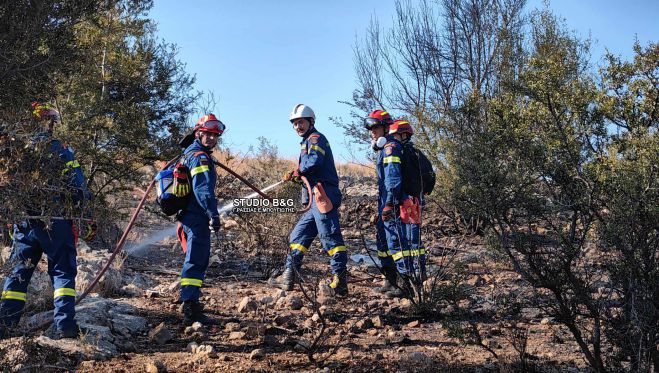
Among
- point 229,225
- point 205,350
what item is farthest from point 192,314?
point 229,225

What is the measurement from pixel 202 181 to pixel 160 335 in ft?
4.54

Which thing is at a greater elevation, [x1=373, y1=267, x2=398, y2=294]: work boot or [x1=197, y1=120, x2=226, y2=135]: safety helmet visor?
[x1=197, y1=120, x2=226, y2=135]: safety helmet visor

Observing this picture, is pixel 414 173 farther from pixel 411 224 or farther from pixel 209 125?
pixel 209 125

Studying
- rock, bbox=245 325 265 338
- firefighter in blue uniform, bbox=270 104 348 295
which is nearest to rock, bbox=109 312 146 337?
rock, bbox=245 325 265 338

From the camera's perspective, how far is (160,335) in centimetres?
495

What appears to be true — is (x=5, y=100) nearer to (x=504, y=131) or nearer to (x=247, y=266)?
(x=504, y=131)

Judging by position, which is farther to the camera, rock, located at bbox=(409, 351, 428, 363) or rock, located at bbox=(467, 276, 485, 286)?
rock, located at bbox=(467, 276, 485, 286)

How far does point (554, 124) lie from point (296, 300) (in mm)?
3005

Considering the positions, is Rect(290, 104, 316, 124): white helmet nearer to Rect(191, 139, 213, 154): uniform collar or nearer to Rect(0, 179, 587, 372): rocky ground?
Rect(191, 139, 213, 154): uniform collar

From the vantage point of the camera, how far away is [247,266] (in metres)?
8.42

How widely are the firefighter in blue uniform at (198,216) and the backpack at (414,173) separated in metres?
2.08

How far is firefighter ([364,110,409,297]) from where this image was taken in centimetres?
646

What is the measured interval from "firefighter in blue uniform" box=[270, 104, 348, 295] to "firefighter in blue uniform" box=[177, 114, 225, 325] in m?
1.25

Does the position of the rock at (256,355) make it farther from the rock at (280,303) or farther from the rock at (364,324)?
the rock at (280,303)
